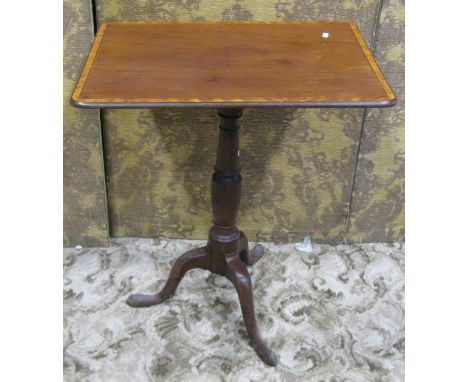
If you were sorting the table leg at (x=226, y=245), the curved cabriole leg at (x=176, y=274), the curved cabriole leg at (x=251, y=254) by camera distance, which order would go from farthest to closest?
the curved cabriole leg at (x=251, y=254), the curved cabriole leg at (x=176, y=274), the table leg at (x=226, y=245)

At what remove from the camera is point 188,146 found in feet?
6.32

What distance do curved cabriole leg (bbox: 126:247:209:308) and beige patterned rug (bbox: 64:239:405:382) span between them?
3cm

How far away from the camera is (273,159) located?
1946 millimetres

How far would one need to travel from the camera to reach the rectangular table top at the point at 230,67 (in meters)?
1.17

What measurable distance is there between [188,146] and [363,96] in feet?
2.85

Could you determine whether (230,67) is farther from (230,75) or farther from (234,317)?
(234,317)

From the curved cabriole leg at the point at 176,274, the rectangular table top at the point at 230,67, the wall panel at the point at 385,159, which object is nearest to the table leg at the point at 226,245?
the curved cabriole leg at the point at 176,274

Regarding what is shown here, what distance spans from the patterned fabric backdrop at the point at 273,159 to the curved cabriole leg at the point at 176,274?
30 cm

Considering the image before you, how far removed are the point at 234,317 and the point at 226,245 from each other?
0.28 metres

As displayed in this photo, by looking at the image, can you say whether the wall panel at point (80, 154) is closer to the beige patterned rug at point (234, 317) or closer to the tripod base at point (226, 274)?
the beige patterned rug at point (234, 317)

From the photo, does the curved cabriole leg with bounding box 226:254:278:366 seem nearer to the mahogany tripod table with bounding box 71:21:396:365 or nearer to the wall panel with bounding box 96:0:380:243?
the mahogany tripod table with bounding box 71:21:396:365

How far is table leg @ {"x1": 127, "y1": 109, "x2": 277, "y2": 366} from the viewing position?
5.09 feet

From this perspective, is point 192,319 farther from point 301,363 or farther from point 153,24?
point 153,24

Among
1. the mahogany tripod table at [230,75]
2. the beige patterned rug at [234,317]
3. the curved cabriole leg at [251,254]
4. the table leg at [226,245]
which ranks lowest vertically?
the beige patterned rug at [234,317]
